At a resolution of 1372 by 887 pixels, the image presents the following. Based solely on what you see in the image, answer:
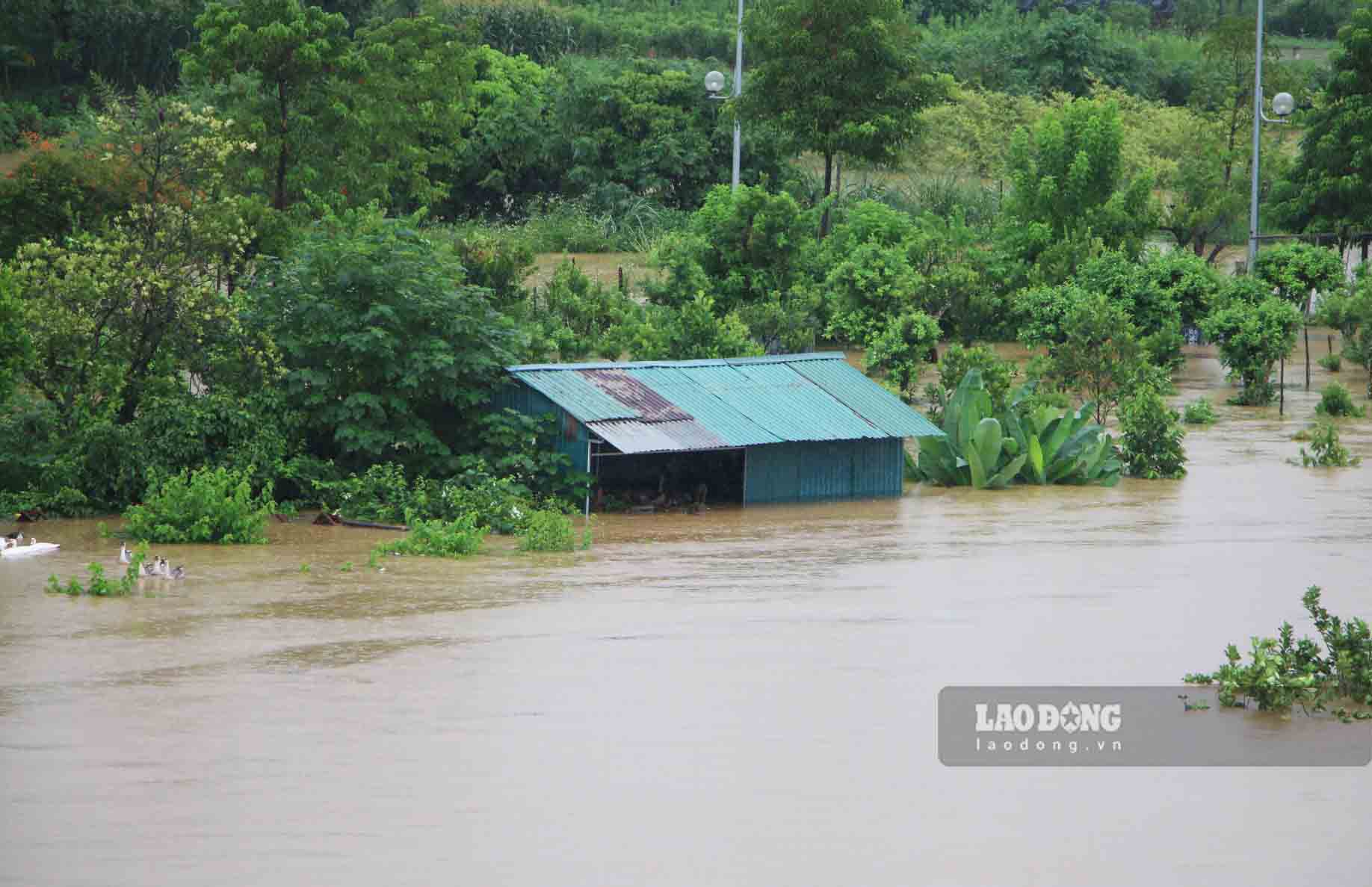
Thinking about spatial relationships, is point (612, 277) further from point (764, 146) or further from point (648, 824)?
point (648, 824)

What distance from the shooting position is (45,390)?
1997 centimetres

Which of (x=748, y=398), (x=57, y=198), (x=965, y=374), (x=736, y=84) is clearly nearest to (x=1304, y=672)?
(x=748, y=398)

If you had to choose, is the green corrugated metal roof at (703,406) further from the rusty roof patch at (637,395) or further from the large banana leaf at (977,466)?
the large banana leaf at (977,466)

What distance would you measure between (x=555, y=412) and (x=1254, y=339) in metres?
12.9

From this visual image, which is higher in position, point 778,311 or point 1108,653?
point 778,311

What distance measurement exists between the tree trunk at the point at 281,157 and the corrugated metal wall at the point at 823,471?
10.4 meters

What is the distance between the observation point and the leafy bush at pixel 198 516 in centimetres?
1814

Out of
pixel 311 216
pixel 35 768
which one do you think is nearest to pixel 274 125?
pixel 311 216

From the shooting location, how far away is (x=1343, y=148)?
3572 cm

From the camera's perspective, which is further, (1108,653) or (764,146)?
(764,146)

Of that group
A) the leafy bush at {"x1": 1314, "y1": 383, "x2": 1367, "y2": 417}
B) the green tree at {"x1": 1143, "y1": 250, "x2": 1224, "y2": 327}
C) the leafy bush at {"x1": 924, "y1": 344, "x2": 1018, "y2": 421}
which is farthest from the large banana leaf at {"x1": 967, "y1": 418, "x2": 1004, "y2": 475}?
the green tree at {"x1": 1143, "y1": 250, "x2": 1224, "y2": 327}

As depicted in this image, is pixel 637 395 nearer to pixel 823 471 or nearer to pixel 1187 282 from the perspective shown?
pixel 823 471

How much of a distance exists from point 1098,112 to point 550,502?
17.5 meters

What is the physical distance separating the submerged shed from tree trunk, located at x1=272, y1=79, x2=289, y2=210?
29.5ft
